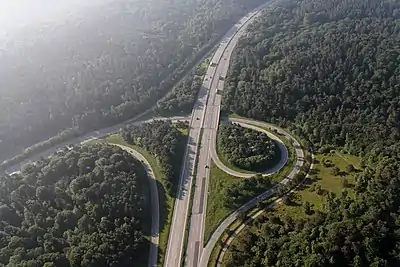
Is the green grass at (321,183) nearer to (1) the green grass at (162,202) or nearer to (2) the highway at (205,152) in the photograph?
(2) the highway at (205,152)

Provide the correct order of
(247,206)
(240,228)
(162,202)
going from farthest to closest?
1. (162,202)
2. (247,206)
3. (240,228)

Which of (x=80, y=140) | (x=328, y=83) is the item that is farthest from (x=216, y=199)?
(x=328, y=83)

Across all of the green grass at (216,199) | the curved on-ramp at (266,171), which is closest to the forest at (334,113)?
the curved on-ramp at (266,171)

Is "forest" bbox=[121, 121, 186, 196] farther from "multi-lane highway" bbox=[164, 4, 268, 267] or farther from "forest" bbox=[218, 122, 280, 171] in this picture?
"forest" bbox=[218, 122, 280, 171]

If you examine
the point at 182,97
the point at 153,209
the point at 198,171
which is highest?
the point at 182,97

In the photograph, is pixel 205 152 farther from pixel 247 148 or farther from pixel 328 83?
pixel 328 83

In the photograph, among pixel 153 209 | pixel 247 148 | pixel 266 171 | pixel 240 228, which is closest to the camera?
pixel 240 228
